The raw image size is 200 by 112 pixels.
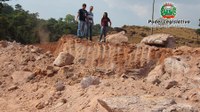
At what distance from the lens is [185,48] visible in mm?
13570

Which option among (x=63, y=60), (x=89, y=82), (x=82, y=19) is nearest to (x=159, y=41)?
(x=82, y=19)

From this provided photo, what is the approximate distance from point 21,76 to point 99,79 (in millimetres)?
3437

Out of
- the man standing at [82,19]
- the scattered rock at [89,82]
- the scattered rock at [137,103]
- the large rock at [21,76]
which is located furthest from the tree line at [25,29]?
the scattered rock at [137,103]

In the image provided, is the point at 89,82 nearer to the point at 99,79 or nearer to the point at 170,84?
the point at 99,79

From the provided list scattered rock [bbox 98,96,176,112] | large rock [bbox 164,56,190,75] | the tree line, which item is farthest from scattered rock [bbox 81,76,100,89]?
the tree line

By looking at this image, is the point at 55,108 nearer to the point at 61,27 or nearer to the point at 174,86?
the point at 174,86

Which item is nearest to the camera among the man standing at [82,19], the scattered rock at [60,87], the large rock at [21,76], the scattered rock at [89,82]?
the scattered rock at [89,82]

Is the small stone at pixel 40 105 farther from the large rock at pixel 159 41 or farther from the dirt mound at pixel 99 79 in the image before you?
the large rock at pixel 159 41

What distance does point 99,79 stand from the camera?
32.5ft

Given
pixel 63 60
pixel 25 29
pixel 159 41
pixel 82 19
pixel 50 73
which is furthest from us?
pixel 25 29

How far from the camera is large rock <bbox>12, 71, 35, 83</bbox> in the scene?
483 inches

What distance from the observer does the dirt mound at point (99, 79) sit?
315 inches

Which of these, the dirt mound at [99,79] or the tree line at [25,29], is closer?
the dirt mound at [99,79]

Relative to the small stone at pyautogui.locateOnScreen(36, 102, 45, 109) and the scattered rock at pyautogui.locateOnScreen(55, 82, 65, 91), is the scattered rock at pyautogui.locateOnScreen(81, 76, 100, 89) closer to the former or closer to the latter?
the scattered rock at pyautogui.locateOnScreen(55, 82, 65, 91)
